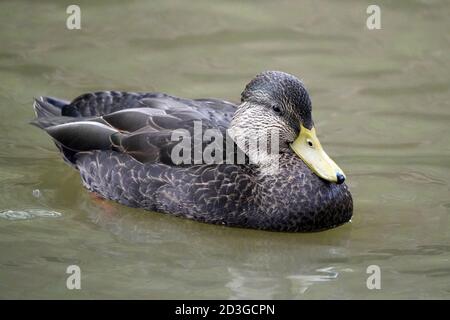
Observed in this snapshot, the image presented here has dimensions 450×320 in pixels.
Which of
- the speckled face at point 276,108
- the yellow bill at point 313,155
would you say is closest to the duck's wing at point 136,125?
the speckled face at point 276,108

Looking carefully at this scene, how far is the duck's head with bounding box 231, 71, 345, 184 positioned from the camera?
9.36 m

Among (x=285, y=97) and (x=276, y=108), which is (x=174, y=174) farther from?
(x=285, y=97)

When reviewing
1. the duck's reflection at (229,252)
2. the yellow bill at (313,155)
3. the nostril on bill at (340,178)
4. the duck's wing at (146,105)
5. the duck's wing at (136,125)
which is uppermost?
the duck's wing at (146,105)

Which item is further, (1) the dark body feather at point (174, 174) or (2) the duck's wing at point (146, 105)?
(2) the duck's wing at point (146, 105)

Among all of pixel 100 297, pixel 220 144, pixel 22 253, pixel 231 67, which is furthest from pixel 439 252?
pixel 231 67

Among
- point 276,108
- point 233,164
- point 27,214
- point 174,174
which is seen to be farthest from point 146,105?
point 27,214

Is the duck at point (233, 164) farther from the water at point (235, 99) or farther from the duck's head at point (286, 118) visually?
the water at point (235, 99)

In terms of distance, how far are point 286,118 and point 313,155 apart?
0.43 m

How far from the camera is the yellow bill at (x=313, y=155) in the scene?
9.30 meters

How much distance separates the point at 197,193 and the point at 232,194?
0.35 metres

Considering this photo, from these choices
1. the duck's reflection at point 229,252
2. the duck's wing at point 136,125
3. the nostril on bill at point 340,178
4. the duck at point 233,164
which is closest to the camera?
the duck's reflection at point 229,252

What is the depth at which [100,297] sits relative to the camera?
324 inches

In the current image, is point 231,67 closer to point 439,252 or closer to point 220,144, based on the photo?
point 220,144
